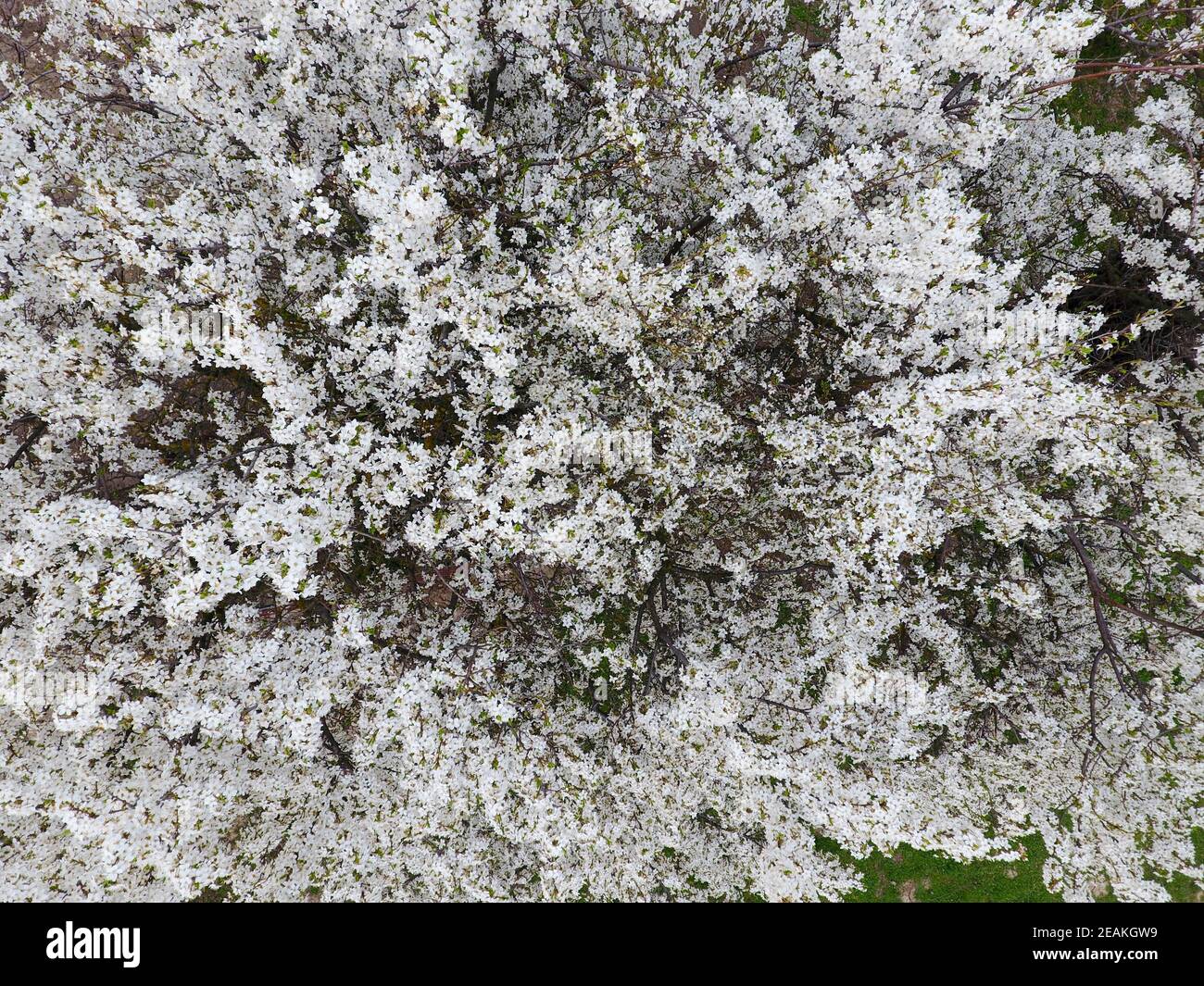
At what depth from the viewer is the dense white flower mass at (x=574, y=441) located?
5609 mm

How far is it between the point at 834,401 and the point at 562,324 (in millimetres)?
3455

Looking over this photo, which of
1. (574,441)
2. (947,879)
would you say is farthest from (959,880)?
(574,441)

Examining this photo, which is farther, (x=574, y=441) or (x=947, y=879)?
(x=947, y=879)

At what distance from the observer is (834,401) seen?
6.95 m

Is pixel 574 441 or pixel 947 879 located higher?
pixel 574 441

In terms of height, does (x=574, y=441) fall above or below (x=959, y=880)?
above

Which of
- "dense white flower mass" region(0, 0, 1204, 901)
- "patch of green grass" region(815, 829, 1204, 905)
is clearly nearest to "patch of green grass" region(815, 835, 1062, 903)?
"patch of green grass" region(815, 829, 1204, 905)

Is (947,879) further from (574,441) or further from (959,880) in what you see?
(574,441)

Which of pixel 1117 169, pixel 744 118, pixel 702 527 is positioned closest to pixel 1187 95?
pixel 1117 169

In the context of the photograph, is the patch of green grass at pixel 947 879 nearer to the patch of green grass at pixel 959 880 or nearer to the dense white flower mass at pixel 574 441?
the patch of green grass at pixel 959 880

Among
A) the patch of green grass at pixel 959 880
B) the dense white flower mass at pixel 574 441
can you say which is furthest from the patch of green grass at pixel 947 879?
the dense white flower mass at pixel 574 441

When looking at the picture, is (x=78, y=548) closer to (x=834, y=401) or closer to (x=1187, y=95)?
(x=834, y=401)

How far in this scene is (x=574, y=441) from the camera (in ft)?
19.5

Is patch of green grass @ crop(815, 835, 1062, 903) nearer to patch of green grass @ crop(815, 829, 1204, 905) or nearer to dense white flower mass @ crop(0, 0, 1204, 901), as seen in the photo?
patch of green grass @ crop(815, 829, 1204, 905)
